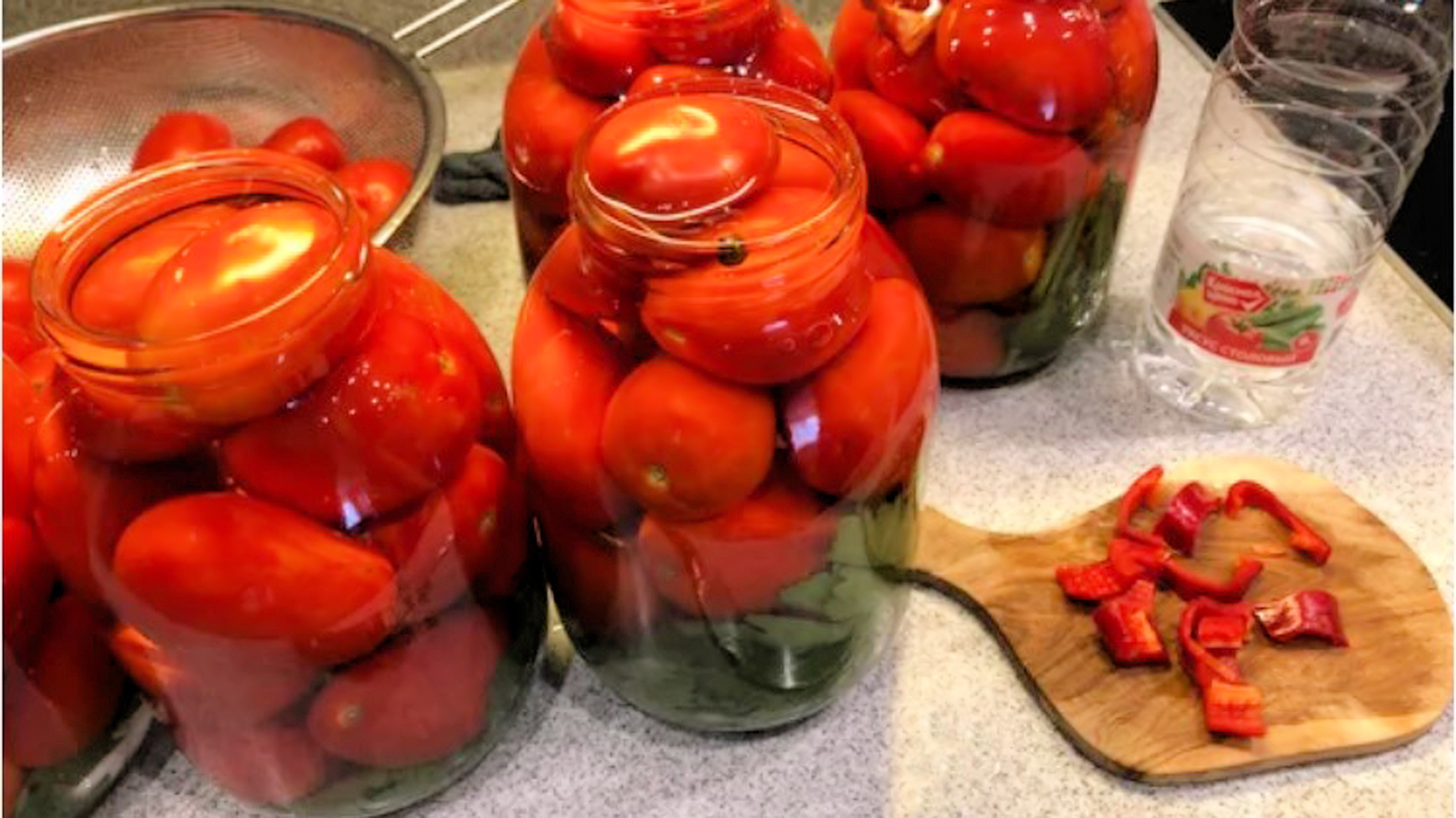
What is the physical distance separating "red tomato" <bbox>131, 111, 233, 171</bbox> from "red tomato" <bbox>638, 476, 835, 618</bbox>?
502mm

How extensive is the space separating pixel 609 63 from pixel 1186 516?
15.8 inches

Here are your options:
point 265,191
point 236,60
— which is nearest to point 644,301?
point 265,191

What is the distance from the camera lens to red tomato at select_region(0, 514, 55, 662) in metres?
0.52

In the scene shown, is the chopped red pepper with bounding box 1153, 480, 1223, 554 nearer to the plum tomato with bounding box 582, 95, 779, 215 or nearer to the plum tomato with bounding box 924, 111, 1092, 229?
the plum tomato with bounding box 924, 111, 1092, 229

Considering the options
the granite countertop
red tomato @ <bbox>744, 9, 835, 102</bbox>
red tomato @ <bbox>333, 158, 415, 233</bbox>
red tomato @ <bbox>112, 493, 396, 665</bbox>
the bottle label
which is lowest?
the granite countertop

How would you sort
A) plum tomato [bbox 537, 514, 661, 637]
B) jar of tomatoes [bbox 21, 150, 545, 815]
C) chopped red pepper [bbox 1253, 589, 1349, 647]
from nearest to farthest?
jar of tomatoes [bbox 21, 150, 545, 815], plum tomato [bbox 537, 514, 661, 637], chopped red pepper [bbox 1253, 589, 1349, 647]

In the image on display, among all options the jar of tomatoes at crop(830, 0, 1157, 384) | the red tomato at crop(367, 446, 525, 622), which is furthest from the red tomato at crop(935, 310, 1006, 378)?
the red tomato at crop(367, 446, 525, 622)

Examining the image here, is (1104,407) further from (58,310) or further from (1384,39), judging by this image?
(58,310)

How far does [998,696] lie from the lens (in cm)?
66

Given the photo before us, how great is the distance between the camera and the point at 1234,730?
620 mm

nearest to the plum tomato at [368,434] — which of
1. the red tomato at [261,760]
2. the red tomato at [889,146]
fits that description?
the red tomato at [261,760]

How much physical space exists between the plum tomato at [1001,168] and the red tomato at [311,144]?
442mm

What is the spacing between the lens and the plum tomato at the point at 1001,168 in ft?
2.29

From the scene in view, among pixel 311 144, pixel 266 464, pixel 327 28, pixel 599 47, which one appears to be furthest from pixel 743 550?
pixel 327 28
